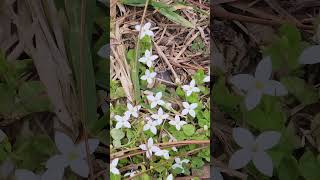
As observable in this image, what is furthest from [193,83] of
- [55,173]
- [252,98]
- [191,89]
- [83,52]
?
[55,173]

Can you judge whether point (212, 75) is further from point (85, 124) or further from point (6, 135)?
point (6, 135)

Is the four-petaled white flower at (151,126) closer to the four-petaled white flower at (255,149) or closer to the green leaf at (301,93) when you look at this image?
the four-petaled white flower at (255,149)

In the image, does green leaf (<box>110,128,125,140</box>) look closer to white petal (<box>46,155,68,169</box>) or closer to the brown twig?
white petal (<box>46,155,68,169</box>)

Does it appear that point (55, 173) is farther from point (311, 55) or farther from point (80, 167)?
point (311, 55)

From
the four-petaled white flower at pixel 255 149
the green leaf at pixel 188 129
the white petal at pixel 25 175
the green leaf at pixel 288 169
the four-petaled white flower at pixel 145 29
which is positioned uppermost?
the four-petaled white flower at pixel 145 29

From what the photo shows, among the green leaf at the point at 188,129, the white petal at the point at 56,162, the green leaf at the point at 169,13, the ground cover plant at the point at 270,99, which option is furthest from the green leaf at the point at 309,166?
the white petal at the point at 56,162

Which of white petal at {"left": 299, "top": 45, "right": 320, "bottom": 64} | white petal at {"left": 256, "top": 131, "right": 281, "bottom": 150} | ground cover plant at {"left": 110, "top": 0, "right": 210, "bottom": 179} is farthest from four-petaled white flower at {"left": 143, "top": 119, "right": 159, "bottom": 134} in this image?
white petal at {"left": 299, "top": 45, "right": 320, "bottom": 64}
